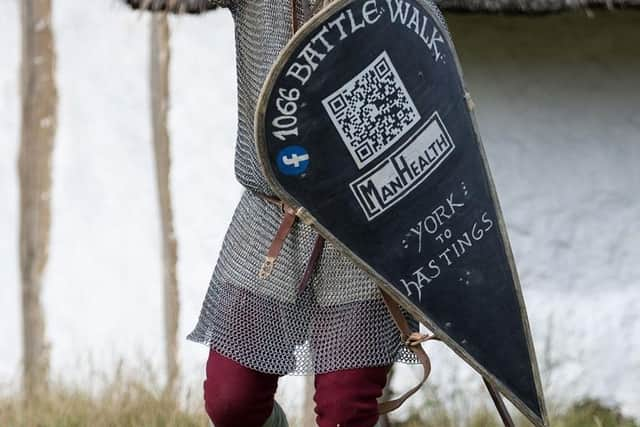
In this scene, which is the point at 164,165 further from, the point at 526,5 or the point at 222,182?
the point at 526,5

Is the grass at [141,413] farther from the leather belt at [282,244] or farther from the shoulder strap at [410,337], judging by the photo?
the shoulder strap at [410,337]

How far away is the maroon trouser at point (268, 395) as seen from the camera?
268 cm

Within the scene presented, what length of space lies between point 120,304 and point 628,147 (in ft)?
6.77

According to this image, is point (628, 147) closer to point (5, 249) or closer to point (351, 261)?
point (351, 261)

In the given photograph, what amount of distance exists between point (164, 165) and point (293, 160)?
268 centimetres

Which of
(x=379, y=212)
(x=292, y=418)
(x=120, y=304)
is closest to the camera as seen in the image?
(x=379, y=212)

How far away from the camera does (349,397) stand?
2.68 metres

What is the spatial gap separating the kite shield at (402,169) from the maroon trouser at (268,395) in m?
0.24

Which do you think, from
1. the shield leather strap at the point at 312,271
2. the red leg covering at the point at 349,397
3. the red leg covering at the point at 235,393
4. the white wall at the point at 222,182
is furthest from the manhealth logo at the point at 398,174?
the white wall at the point at 222,182

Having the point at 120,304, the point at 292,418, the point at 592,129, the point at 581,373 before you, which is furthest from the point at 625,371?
the point at 120,304

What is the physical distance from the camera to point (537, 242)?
4.50 meters

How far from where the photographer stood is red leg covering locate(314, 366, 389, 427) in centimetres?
267

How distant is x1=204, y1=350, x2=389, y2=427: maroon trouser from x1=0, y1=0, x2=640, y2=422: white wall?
166 cm

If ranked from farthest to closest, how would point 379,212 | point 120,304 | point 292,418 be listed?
1. point 120,304
2. point 292,418
3. point 379,212
